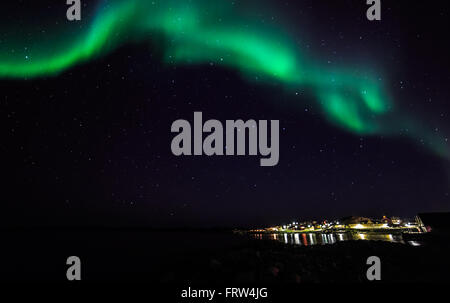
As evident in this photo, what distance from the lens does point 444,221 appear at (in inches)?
1624

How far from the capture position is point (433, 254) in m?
16.6

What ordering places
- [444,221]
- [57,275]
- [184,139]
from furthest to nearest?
[444,221] → [57,275] → [184,139]

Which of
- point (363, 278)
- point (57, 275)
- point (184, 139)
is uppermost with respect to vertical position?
point (184, 139)

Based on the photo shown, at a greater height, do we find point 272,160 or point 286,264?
point 272,160

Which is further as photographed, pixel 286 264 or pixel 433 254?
pixel 433 254
